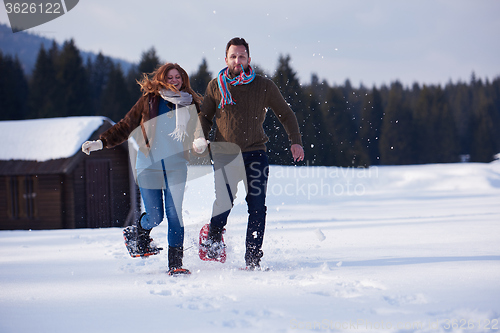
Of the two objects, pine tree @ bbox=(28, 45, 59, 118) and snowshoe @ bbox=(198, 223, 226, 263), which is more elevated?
pine tree @ bbox=(28, 45, 59, 118)

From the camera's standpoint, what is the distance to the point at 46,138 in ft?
48.2

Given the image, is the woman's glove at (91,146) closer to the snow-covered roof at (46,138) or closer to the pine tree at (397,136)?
the snow-covered roof at (46,138)

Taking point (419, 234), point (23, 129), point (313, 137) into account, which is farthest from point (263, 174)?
point (313, 137)

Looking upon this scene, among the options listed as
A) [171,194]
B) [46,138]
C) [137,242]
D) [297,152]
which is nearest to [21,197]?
[46,138]

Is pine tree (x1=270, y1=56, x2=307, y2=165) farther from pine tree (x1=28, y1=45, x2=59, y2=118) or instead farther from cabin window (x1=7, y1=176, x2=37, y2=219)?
pine tree (x1=28, y1=45, x2=59, y2=118)

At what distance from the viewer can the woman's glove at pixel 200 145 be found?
4.29 meters

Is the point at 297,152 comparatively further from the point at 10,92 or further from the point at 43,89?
the point at 43,89

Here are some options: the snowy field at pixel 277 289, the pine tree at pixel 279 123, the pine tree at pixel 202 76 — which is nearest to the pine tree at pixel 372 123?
the pine tree at pixel 279 123

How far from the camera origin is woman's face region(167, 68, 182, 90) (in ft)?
14.3

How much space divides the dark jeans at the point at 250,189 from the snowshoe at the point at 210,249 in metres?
0.19

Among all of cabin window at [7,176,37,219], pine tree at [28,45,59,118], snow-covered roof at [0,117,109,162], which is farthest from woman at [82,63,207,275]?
pine tree at [28,45,59,118]

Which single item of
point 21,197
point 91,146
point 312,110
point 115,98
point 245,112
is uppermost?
point 115,98

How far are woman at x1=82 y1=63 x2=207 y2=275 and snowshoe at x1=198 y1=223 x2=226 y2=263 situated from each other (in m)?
0.32

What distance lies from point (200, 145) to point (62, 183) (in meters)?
11.5
